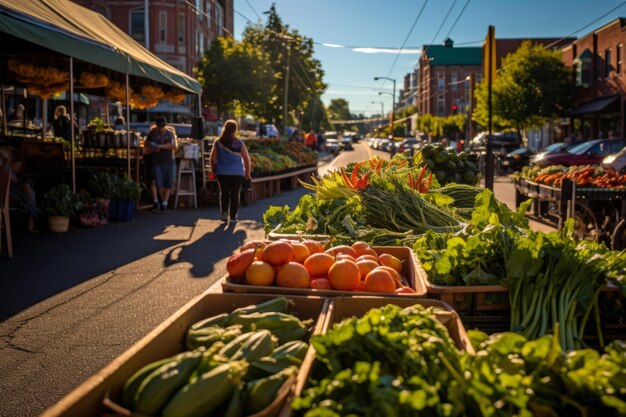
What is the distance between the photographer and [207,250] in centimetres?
948

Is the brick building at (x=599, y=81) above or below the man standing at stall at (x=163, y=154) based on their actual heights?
above

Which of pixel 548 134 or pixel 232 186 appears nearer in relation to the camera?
pixel 232 186

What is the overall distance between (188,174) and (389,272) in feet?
42.4

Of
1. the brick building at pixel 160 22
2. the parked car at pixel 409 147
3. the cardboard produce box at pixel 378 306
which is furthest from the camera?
the brick building at pixel 160 22

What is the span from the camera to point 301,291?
3.20m

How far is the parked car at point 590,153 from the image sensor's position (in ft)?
79.1

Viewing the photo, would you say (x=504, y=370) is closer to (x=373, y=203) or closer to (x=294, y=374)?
(x=294, y=374)

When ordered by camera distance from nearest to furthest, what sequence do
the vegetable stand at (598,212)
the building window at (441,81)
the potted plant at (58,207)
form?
the vegetable stand at (598,212), the potted plant at (58,207), the building window at (441,81)

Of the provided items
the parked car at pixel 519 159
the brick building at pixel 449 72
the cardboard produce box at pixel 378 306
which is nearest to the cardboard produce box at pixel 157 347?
the cardboard produce box at pixel 378 306

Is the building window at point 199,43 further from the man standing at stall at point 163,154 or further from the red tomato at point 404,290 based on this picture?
the red tomato at point 404,290

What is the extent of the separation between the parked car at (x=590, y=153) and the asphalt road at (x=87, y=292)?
658 inches

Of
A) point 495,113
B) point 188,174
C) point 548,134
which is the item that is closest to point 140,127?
point 188,174

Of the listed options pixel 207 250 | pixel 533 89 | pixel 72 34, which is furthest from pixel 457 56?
pixel 207 250

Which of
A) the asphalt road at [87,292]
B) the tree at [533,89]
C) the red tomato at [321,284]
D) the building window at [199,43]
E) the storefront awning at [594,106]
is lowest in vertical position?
the asphalt road at [87,292]
